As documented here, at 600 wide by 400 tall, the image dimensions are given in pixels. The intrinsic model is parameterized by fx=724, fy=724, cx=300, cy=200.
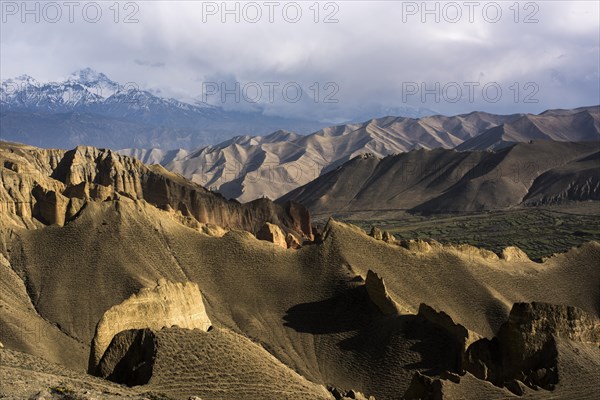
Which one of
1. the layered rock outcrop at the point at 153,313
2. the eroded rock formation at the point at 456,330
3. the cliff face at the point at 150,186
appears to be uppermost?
the layered rock outcrop at the point at 153,313

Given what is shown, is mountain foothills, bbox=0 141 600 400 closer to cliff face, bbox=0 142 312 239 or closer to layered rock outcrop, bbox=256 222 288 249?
layered rock outcrop, bbox=256 222 288 249

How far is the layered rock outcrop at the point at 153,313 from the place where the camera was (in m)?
42.5

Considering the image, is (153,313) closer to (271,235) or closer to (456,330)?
(456,330)

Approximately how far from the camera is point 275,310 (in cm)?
6384

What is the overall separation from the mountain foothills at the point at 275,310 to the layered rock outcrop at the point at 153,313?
11cm

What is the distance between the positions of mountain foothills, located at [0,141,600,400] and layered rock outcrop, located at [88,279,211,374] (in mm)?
111

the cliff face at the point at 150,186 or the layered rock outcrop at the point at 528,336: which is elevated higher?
the layered rock outcrop at the point at 528,336

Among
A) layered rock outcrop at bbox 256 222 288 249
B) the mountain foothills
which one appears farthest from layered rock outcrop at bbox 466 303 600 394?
layered rock outcrop at bbox 256 222 288 249

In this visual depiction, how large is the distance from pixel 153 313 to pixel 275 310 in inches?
705

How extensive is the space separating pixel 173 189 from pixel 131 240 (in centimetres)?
6068

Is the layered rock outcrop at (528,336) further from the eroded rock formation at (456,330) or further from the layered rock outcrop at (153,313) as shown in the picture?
the layered rock outcrop at (153,313)

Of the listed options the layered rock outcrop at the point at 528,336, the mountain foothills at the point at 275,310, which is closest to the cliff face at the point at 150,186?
the mountain foothills at the point at 275,310

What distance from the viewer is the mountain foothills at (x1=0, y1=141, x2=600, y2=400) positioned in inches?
1293

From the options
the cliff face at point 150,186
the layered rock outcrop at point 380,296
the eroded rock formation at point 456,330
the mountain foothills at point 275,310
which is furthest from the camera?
the cliff face at point 150,186
